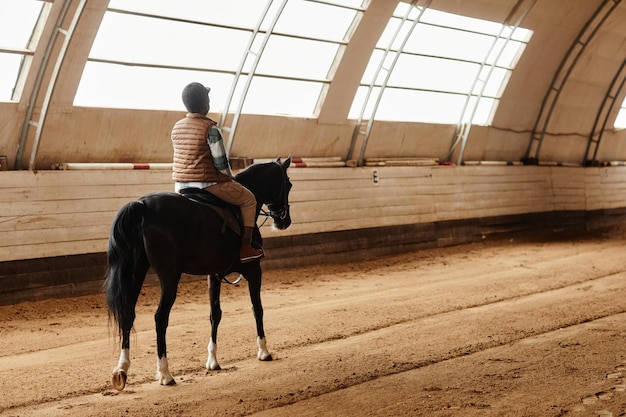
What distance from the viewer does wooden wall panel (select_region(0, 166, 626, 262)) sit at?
8.95 m

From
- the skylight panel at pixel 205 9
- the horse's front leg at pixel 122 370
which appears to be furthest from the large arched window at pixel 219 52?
the horse's front leg at pixel 122 370

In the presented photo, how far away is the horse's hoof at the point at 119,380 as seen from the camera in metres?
5.27

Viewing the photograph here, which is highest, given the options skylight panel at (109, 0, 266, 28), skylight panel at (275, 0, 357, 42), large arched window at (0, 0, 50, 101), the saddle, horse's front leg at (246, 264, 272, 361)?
skylight panel at (275, 0, 357, 42)

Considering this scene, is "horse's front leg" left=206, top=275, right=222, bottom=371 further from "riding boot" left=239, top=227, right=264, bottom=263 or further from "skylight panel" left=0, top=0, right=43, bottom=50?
"skylight panel" left=0, top=0, right=43, bottom=50

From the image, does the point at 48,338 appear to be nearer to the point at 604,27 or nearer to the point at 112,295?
the point at 112,295

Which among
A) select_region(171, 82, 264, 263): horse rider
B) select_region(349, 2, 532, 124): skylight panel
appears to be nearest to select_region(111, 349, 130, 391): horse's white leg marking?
select_region(171, 82, 264, 263): horse rider

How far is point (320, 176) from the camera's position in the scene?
12664mm

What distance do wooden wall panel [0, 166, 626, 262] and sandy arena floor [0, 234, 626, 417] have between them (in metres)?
0.86

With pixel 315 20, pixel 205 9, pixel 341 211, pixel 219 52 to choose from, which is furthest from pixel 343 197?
pixel 205 9

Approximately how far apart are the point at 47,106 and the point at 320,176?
494 centimetres

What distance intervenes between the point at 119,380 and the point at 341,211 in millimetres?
8040

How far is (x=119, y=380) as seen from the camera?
5285 millimetres

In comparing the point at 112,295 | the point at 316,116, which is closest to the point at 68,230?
the point at 112,295

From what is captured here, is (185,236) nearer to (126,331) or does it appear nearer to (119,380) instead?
(126,331)
